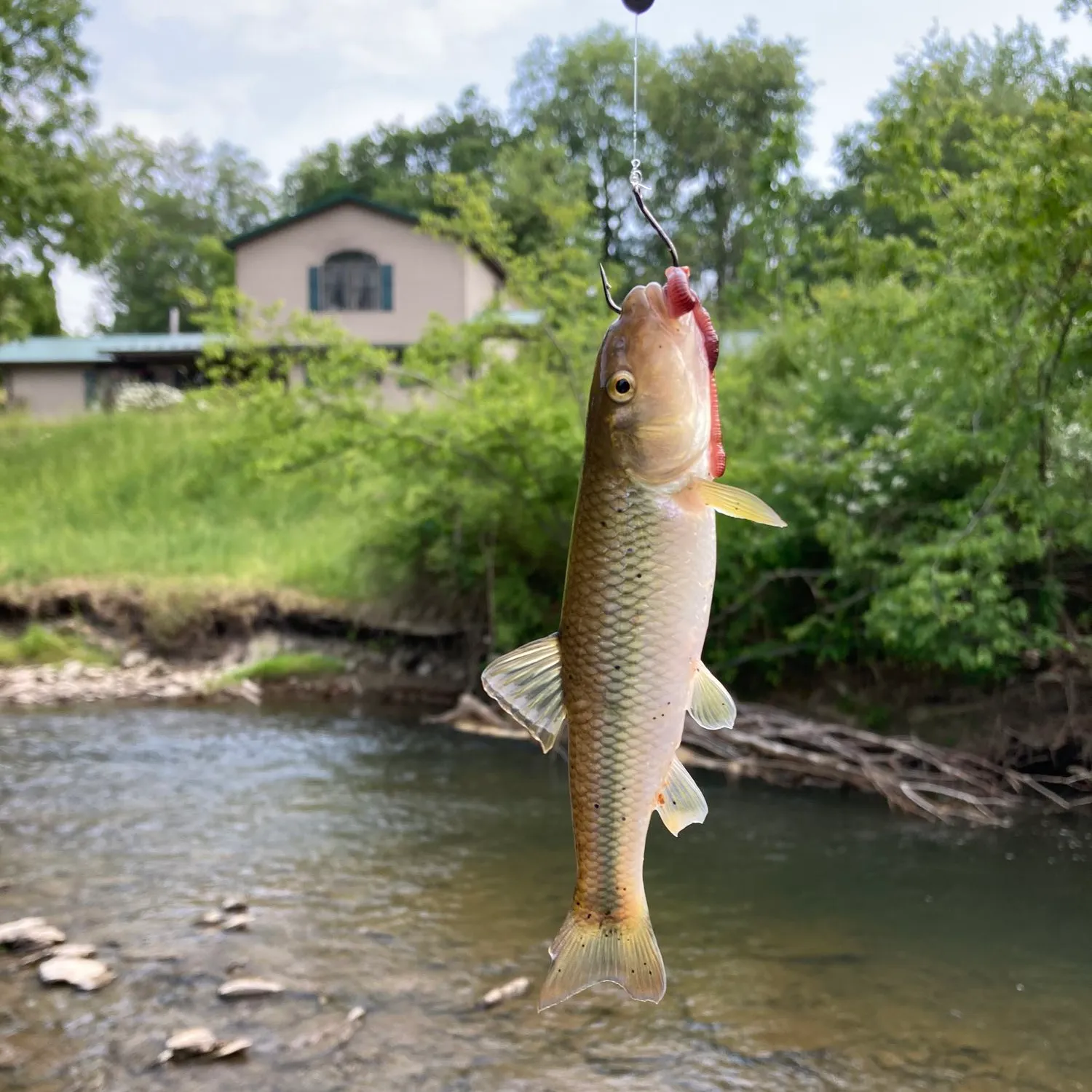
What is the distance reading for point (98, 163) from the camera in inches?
1001

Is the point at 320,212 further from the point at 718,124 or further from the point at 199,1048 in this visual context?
the point at 199,1048

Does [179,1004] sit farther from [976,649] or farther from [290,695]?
[290,695]

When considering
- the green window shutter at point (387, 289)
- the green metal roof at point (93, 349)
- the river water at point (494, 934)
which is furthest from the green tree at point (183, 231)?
the river water at point (494, 934)

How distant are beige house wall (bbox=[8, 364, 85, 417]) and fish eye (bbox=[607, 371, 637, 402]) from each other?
3700 cm

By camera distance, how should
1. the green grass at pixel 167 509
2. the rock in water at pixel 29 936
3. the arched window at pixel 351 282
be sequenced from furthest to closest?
1. the arched window at pixel 351 282
2. the green grass at pixel 167 509
3. the rock in water at pixel 29 936

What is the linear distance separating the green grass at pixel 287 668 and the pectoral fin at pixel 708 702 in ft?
51.5

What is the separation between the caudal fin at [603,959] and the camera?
196 cm

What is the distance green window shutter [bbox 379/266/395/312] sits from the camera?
29203 millimetres

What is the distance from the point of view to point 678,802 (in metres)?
2.06

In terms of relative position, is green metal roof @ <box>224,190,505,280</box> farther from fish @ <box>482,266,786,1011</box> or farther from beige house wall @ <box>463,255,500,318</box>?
fish @ <box>482,266,786,1011</box>

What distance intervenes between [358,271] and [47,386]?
43.8 ft

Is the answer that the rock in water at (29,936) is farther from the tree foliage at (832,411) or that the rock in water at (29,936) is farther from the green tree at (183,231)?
the green tree at (183,231)

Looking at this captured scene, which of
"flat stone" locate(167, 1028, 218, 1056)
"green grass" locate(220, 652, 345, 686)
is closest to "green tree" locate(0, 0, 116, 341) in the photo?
"green grass" locate(220, 652, 345, 686)

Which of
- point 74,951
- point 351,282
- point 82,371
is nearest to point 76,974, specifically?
point 74,951
